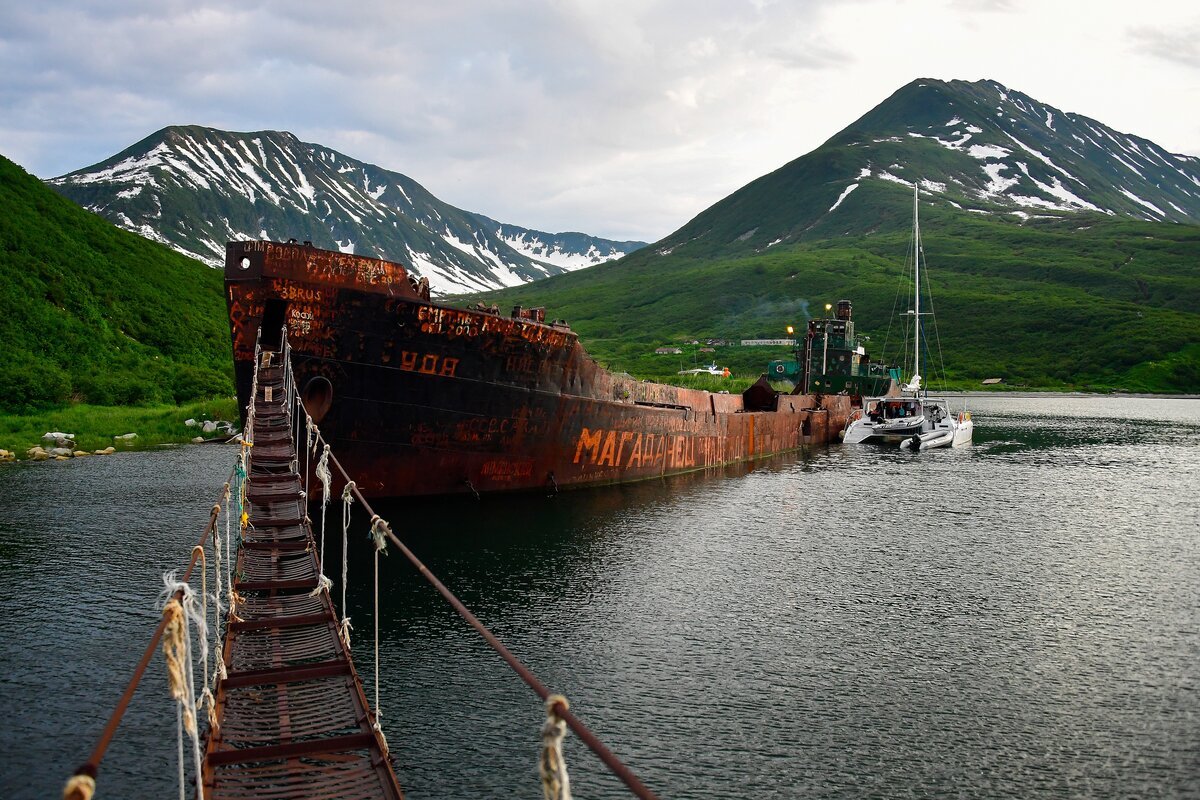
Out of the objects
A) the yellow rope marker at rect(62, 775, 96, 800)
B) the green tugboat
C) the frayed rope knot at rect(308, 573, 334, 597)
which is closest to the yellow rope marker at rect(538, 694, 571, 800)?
the yellow rope marker at rect(62, 775, 96, 800)

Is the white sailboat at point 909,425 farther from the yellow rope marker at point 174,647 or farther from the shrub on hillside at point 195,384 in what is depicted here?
the yellow rope marker at point 174,647

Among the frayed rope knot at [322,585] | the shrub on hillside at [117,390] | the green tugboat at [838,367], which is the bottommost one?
the frayed rope knot at [322,585]

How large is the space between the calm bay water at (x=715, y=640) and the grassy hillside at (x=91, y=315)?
2195 centimetres

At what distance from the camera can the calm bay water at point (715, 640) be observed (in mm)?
12375

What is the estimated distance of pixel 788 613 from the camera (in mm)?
19484

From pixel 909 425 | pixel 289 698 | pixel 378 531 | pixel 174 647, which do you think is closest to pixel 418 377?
pixel 378 531

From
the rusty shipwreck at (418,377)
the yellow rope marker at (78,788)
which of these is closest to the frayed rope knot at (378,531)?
the yellow rope marker at (78,788)

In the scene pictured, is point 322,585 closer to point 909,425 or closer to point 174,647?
point 174,647

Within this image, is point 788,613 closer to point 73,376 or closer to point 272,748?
point 272,748

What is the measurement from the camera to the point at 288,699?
10312 mm

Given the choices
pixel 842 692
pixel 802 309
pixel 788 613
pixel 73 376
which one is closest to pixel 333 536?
pixel 788 613

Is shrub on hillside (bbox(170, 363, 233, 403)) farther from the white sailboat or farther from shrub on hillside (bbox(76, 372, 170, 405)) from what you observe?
the white sailboat

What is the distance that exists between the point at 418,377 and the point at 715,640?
1364 cm

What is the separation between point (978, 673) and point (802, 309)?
16161cm
